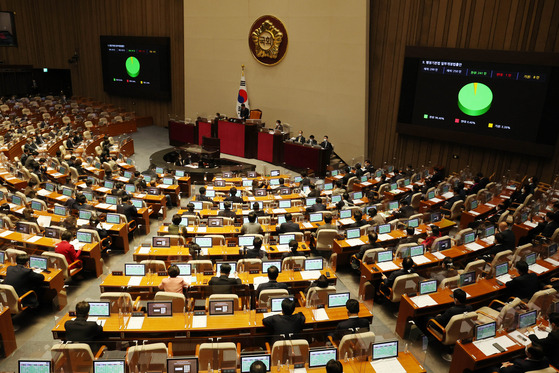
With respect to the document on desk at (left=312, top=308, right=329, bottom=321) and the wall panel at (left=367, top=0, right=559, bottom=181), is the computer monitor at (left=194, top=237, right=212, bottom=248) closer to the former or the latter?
the document on desk at (left=312, top=308, right=329, bottom=321)

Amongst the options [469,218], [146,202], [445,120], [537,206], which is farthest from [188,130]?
[537,206]

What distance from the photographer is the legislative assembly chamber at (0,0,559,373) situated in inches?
230

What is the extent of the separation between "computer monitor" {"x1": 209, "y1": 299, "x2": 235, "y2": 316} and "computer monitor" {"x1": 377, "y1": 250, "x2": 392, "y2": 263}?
318cm

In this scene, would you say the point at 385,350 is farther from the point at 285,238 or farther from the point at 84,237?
the point at 84,237

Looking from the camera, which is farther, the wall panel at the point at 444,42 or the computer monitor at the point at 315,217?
the wall panel at the point at 444,42

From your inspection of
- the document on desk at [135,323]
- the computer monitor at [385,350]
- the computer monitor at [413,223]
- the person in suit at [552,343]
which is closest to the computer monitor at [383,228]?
the computer monitor at [413,223]

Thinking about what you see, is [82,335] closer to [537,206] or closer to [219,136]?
[537,206]

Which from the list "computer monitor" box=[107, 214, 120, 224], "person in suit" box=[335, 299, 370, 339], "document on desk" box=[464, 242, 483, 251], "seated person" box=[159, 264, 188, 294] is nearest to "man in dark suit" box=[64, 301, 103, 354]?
"seated person" box=[159, 264, 188, 294]

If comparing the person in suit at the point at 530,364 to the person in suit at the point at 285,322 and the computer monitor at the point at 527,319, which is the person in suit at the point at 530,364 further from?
the person in suit at the point at 285,322

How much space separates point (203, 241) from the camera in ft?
27.7

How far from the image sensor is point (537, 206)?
10.7 meters

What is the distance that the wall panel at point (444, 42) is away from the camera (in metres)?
13.3

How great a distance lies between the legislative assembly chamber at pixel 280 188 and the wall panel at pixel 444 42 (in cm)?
6

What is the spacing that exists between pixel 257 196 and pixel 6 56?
2248 centimetres
